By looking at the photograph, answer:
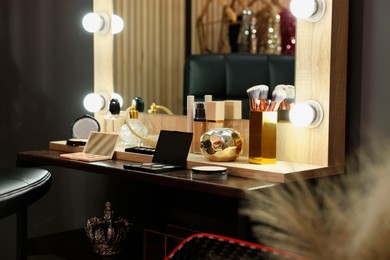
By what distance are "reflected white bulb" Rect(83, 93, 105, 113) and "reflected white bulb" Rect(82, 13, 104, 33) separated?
289 mm

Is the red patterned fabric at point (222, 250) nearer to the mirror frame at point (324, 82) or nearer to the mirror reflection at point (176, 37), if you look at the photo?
the mirror frame at point (324, 82)

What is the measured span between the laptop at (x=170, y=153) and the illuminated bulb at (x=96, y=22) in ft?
2.83

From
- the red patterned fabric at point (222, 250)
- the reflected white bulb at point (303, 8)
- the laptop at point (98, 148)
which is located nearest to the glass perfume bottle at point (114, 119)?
the laptop at point (98, 148)

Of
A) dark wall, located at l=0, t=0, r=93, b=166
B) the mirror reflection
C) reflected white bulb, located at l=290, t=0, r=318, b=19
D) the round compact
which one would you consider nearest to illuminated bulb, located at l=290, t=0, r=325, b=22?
reflected white bulb, located at l=290, t=0, r=318, b=19

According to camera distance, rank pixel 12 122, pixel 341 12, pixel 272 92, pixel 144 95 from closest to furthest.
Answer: pixel 341 12 → pixel 272 92 → pixel 144 95 → pixel 12 122

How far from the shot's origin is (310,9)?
175cm

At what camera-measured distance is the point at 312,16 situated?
1758 mm

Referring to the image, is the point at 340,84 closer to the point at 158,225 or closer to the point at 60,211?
the point at 158,225

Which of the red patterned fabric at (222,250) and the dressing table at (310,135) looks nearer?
the red patterned fabric at (222,250)

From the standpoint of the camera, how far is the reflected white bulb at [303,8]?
1.75 meters

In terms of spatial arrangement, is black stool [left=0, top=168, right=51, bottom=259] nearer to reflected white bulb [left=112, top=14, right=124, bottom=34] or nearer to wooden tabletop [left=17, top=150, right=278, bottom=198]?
wooden tabletop [left=17, top=150, right=278, bottom=198]

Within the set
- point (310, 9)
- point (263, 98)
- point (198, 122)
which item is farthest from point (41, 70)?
point (310, 9)

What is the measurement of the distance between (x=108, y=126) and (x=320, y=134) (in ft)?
3.54

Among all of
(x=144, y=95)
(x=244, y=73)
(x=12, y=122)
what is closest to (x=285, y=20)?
(x=244, y=73)
